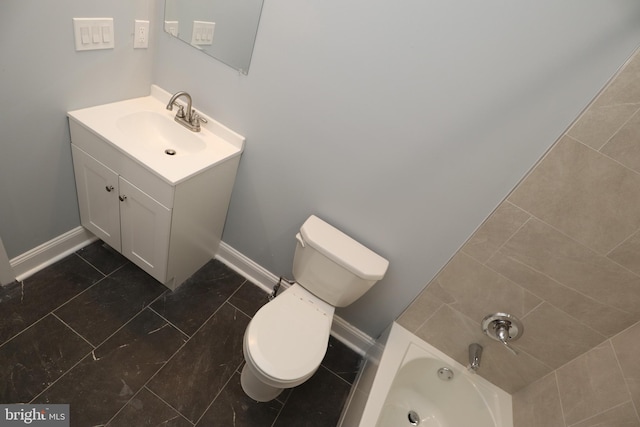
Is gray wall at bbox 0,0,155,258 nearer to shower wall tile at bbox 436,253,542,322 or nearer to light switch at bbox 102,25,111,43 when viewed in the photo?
light switch at bbox 102,25,111,43

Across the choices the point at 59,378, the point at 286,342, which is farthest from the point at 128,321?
the point at 286,342

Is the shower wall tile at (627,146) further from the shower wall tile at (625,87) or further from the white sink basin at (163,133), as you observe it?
the white sink basin at (163,133)

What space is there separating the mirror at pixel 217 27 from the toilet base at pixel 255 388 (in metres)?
1.32

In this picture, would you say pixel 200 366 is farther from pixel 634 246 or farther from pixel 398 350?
pixel 634 246

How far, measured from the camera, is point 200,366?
61.2 inches

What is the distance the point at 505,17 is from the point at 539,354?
128 cm

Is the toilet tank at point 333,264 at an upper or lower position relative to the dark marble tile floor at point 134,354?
upper

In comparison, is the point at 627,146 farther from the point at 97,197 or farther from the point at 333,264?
the point at 97,197

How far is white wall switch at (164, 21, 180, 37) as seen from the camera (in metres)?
1.51

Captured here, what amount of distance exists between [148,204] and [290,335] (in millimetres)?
808

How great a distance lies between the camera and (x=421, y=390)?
66.5 inches

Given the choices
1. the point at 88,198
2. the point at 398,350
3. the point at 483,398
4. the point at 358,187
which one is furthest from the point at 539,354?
the point at 88,198

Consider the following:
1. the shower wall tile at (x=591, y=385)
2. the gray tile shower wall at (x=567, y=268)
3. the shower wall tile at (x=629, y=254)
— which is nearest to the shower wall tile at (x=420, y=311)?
the gray tile shower wall at (x=567, y=268)

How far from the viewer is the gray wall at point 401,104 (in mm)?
1012
